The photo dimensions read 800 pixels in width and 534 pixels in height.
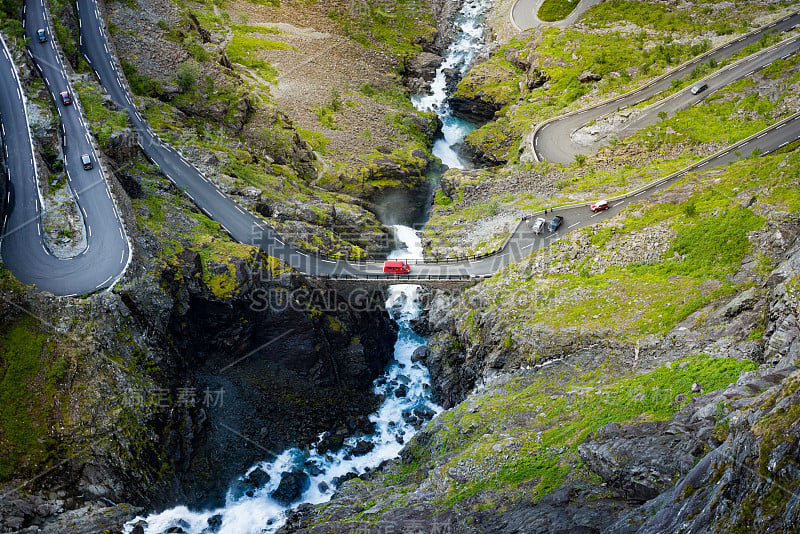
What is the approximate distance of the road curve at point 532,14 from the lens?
123613mm

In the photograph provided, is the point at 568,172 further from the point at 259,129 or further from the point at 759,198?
the point at 259,129

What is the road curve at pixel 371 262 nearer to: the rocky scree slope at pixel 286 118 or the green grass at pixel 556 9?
the rocky scree slope at pixel 286 118

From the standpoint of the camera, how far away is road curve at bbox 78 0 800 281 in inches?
2763

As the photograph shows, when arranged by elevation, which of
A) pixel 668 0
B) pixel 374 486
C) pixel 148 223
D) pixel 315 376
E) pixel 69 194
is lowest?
pixel 374 486

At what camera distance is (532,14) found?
130 m

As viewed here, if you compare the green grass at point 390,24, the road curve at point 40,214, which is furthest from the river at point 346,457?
the green grass at point 390,24

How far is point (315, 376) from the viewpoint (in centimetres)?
6750

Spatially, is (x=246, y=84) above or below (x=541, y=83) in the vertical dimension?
above

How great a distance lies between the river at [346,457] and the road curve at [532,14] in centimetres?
6074

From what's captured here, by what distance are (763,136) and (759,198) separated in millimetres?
23495

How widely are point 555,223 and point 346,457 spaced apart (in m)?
33.6

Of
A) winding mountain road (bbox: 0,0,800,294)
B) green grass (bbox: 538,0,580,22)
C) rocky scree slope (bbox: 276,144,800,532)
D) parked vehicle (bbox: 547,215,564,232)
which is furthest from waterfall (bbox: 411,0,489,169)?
rocky scree slope (bbox: 276,144,800,532)

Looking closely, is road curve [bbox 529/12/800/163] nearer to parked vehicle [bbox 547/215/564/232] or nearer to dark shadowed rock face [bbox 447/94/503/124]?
dark shadowed rock face [bbox 447/94/503/124]

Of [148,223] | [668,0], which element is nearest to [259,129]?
[148,223]
